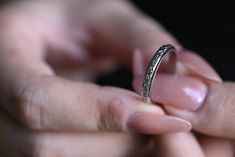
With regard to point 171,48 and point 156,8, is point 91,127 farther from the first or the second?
point 156,8

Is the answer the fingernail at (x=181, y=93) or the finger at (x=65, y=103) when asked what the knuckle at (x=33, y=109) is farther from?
the fingernail at (x=181, y=93)

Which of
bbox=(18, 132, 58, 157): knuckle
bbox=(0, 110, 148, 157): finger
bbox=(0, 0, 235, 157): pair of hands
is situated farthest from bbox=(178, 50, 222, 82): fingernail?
bbox=(18, 132, 58, 157): knuckle

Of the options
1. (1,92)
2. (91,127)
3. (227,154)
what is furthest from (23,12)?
(227,154)

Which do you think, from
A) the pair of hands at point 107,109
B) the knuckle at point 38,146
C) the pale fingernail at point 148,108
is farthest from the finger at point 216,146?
the knuckle at point 38,146

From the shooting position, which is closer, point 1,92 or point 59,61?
point 1,92

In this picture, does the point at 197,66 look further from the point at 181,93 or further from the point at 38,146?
the point at 38,146

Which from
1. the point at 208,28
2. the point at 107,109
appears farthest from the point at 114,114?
the point at 208,28
